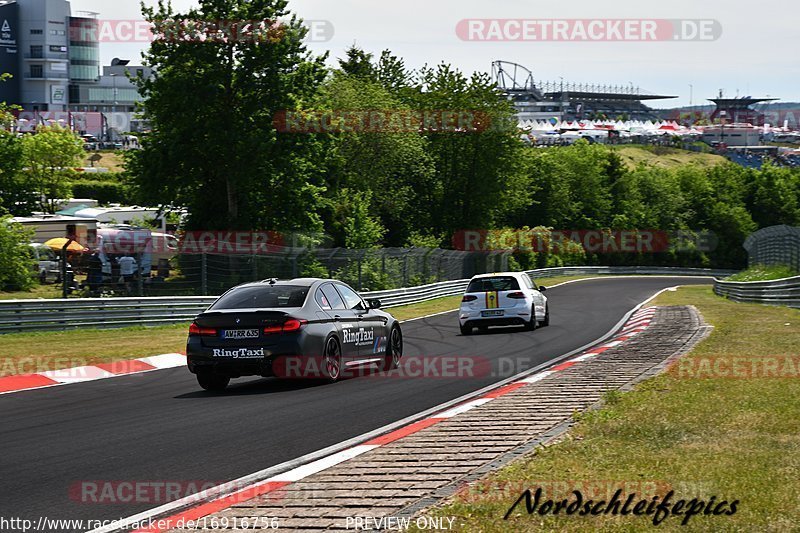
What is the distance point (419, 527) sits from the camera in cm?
550

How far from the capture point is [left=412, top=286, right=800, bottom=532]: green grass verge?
5512 millimetres

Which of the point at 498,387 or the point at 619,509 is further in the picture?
the point at 498,387

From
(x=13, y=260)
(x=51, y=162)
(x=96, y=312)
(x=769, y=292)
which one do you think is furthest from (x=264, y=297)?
(x=51, y=162)

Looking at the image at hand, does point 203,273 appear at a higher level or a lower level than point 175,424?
higher

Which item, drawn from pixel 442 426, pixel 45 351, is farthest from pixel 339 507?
pixel 45 351

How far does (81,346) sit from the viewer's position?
2089 centimetres

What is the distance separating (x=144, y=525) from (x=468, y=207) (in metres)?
76.6

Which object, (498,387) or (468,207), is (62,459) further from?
(468,207)

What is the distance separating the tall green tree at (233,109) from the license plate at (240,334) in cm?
3090

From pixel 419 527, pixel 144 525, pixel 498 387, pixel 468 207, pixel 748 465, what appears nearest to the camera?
pixel 419 527

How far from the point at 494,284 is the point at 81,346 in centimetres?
985
